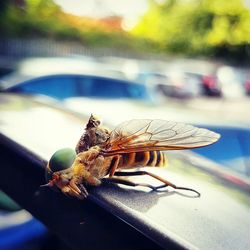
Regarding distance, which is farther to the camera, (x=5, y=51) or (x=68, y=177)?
(x=5, y=51)

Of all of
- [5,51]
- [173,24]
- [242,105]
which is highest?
[173,24]

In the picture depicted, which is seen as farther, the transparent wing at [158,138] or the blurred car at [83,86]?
the blurred car at [83,86]

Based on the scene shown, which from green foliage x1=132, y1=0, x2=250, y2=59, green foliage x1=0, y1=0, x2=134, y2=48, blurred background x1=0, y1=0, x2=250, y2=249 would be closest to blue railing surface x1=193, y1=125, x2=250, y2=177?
blurred background x1=0, y1=0, x2=250, y2=249

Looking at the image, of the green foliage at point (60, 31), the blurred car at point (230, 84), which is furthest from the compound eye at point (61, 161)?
the blurred car at point (230, 84)

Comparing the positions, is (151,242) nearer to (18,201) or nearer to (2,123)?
(18,201)

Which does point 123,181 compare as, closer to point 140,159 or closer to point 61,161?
point 140,159

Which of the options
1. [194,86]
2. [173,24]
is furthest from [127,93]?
[173,24]

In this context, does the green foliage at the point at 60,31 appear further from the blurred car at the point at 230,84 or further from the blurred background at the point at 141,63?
the blurred car at the point at 230,84
